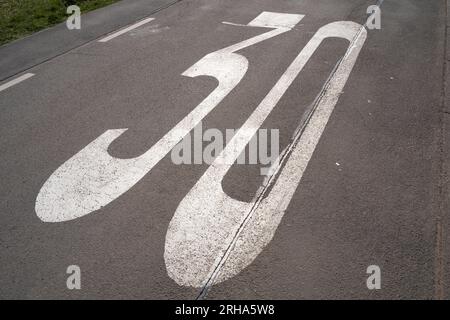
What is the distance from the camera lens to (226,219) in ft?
14.6

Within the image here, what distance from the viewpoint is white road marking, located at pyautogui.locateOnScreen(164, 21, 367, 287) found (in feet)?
12.9

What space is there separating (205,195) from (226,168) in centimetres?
61

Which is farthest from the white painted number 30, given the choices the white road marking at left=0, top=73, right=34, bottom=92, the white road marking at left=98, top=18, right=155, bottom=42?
the white road marking at left=98, top=18, right=155, bottom=42

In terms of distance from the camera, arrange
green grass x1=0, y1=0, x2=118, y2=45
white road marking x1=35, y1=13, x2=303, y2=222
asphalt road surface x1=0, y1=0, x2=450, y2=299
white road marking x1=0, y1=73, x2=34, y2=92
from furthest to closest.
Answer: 1. green grass x1=0, y1=0, x2=118, y2=45
2. white road marking x1=0, y1=73, x2=34, y2=92
3. white road marking x1=35, y1=13, x2=303, y2=222
4. asphalt road surface x1=0, y1=0, x2=450, y2=299

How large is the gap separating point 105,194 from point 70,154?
44.4 inches

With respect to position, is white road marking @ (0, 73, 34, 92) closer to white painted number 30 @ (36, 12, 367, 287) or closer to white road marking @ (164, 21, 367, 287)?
white painted number 30 @ (36, 12, 367, 287)

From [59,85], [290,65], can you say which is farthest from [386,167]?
[59,85]

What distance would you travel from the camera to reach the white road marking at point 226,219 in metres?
3.94

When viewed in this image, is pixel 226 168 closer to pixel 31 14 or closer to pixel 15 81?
pixel 15 81

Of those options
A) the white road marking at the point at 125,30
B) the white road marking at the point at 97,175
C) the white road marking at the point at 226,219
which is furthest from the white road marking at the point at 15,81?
the white road marking at the point at 226,219

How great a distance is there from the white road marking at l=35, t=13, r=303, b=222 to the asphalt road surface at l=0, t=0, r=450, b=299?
1.0 inches
